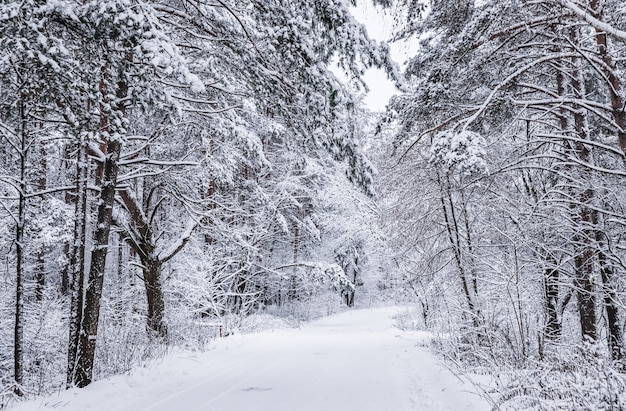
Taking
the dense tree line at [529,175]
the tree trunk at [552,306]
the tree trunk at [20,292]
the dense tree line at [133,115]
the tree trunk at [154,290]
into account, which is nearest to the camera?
the dense tree line at [133,115]

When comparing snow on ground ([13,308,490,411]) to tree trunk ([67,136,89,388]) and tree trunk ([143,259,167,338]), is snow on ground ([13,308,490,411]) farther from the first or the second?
tree trunk ([143,259,167,338])

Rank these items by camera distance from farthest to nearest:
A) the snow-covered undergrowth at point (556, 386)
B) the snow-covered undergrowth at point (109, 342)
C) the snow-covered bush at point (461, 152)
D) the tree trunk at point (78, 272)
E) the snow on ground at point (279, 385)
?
the snow-covered undergrowth at point (109, 342) → the tree trunk at point (78, 272) → the snow-covered bush at point (461, 152) → the snow on ground at point (279, 385) → the snow-covered undergrowth at point (556, 386)

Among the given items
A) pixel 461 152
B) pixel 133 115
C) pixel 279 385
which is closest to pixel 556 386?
pixel 461 152

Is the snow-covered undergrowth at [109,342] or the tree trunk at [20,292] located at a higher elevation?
the tree trunk at [20,292]

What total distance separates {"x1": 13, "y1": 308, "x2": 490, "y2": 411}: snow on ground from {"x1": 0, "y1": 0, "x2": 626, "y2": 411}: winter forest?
0.54 m

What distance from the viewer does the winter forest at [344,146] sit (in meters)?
4.69

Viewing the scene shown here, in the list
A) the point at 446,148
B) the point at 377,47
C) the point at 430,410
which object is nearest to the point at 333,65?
the point at 377,47

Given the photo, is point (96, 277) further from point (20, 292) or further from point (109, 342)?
point (109, 342)

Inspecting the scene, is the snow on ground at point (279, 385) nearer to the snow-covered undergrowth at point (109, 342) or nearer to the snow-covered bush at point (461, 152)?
the snow-covered undergrowth at point (109, 342)

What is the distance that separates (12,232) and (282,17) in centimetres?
1051

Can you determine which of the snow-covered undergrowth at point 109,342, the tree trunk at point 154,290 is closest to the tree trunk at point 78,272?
the snow-covered undergrowth at point 109,342

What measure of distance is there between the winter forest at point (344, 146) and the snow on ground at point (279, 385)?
541 millimetres

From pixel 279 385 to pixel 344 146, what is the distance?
412 centimetres

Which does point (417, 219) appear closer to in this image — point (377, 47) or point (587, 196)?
point (587, 196)
